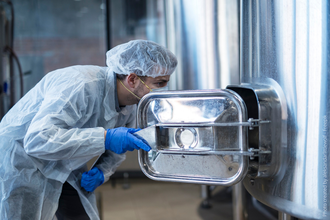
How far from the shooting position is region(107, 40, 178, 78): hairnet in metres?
1.02

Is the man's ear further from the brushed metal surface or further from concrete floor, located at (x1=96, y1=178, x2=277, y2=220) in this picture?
concrete floor, located at (x1=96, y1=178, x2=277, y2=220)

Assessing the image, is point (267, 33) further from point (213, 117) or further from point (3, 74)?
point (3, 74)

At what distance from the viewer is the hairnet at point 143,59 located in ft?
3.33

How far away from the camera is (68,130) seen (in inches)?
34.7

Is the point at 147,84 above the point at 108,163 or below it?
above

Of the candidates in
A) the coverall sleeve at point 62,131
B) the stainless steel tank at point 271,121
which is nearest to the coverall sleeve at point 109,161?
the coverall sleeve at point 62,131

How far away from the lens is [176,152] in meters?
0.75

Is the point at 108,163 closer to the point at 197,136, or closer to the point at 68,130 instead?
the point at 68,130

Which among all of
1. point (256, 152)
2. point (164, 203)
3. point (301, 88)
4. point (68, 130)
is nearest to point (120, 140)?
point (68, 130)

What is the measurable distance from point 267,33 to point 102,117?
0.60 metres

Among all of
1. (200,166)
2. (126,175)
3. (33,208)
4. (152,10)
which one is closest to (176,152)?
(200,166)

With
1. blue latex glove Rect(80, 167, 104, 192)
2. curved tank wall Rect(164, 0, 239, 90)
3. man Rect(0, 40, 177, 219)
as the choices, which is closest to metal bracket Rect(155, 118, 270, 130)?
man Rect(0, 40, 177, 219)

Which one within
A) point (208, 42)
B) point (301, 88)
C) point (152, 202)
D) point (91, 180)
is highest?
point (208, 42)

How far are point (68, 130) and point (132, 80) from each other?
294 mm
